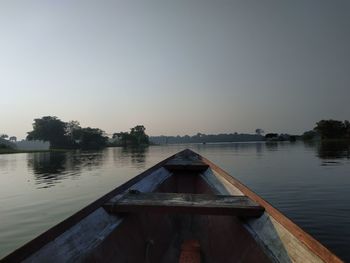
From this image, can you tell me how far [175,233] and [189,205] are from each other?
2.89 metres

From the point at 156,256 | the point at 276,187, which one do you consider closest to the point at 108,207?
the point at 156,256

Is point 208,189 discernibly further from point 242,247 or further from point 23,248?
point 23,248

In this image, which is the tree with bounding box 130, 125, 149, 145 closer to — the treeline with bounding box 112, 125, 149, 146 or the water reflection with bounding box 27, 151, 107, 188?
the treeline with bounding box 112, 125, 149, 146

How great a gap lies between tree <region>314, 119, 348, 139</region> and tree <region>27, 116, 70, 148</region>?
409 feet

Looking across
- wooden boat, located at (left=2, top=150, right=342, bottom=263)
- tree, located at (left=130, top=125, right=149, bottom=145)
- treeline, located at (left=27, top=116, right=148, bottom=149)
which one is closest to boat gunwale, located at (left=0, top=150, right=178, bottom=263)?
wooden boat, located at (left=2, top=150, right=342, bottom=263)

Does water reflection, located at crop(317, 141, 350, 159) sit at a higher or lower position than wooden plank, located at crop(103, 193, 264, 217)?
lower

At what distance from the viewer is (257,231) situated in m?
3.87

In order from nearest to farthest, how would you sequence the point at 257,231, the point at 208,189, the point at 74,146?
1. the point at 257,231
2. the point at 208,189
3. the point at 74,146

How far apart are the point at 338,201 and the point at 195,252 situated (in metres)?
9.76

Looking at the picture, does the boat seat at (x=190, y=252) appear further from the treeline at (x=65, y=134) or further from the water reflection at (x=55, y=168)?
the treeline at (x=65, y=134)

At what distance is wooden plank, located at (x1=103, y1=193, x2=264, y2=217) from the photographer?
4.15m

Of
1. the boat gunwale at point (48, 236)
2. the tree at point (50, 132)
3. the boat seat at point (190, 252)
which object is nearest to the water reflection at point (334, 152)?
the boat seat at point (190, 252)

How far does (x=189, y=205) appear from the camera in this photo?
4.27 metres

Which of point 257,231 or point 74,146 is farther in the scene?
point 74,146
